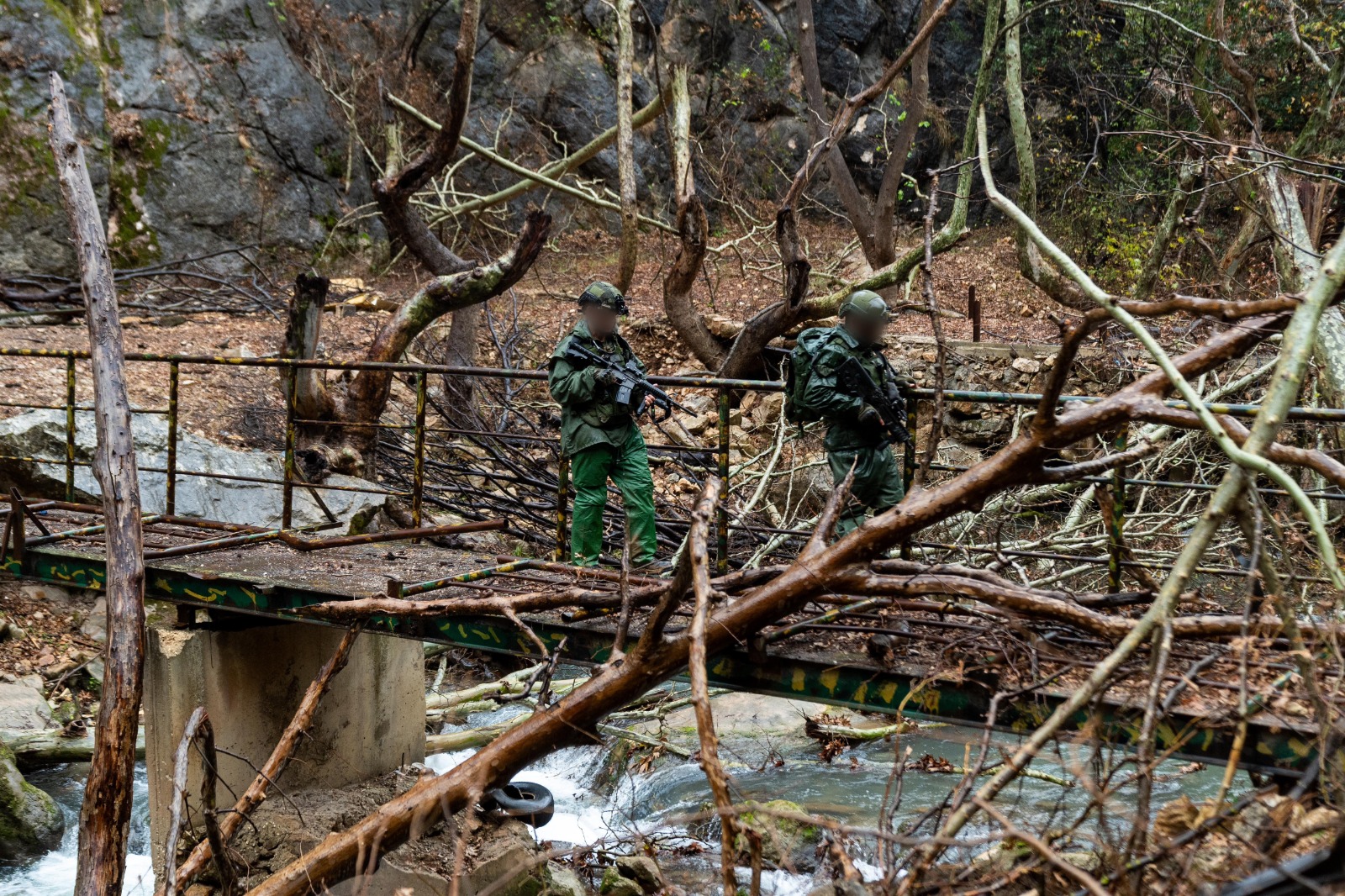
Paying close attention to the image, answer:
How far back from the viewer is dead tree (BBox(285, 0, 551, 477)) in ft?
29.5

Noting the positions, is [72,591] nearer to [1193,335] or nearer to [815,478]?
[815,478]

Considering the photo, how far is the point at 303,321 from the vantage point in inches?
355

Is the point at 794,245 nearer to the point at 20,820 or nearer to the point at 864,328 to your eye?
the point at 864,328

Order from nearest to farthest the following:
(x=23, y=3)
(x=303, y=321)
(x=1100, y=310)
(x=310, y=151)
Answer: (x=1100, y=310), (x=303, y=321), (x=23, y=3), (x=310, y=151)

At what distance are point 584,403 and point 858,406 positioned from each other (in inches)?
57.0

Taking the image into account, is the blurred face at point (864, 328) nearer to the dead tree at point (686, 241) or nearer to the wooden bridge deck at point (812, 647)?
the wooden bridge deck at point (812, 647)

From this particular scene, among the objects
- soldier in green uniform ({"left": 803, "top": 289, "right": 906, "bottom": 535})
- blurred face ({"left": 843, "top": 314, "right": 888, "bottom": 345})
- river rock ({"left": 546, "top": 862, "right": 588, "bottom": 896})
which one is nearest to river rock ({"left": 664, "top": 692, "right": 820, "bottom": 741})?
river rock ({"left": 546, "top": 862, "right": 588, "bottom": 896})

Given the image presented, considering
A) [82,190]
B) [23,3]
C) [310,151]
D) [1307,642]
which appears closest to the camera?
[1307,642]

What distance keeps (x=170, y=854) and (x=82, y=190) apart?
2944 millimetres

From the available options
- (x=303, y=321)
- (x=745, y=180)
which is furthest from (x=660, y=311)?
(x=303, y=321)

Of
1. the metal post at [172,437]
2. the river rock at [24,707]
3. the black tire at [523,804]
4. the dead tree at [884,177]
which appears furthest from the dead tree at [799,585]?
the dead tree at [884,177]

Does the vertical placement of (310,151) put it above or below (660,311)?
above

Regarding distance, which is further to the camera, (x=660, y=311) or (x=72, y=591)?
(x=660, y=311)

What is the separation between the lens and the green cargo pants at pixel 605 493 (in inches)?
226
